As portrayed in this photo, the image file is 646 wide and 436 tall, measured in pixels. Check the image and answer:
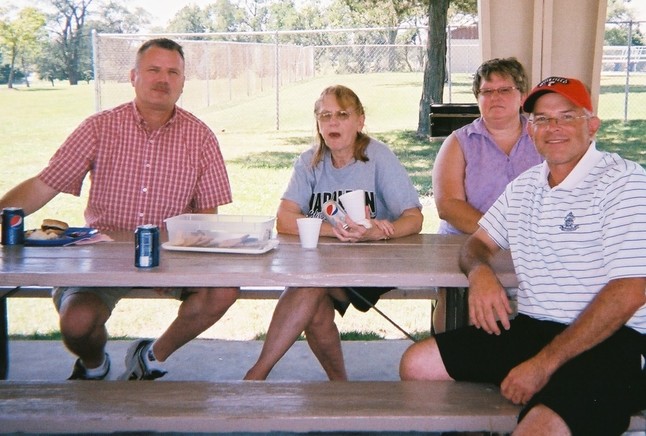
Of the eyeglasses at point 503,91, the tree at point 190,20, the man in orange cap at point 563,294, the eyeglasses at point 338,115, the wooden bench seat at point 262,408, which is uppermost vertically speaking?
the tree at point 190,20

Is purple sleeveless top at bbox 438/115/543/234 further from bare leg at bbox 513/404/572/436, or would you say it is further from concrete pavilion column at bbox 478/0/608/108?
bare leg at bbox 513/404/572/436

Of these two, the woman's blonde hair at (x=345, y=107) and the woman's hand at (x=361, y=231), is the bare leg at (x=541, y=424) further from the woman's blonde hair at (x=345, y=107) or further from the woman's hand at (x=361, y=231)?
the woman's blonde hair at (x=345, y=107)

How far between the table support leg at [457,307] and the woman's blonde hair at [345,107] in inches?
27.1

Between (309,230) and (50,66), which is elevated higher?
(50,66)

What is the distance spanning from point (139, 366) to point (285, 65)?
14208mm

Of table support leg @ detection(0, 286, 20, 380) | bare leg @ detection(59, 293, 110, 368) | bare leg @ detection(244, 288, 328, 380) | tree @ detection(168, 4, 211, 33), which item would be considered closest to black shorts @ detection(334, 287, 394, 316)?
bare leg @ detection(244, 288, 328, 380)

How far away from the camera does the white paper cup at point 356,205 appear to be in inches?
113

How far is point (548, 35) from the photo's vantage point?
3.92 metres

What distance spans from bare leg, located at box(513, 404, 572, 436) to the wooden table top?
0.58 meters

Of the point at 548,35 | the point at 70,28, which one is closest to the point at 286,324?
the point at 548,35

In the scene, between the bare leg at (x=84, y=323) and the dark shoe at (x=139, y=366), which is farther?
the dark shoe at (x=139, y=366)

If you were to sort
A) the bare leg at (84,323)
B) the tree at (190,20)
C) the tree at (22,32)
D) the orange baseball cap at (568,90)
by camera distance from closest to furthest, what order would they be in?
the orange baseball cap at (568,90) < the bare leg at (84,323) < the tree at (22,32) < the tree at (190,20)

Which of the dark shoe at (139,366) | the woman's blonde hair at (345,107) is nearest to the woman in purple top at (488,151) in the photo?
the woman's blonde hair at (345,107)

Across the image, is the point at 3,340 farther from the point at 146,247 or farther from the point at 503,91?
the point at 503,91
